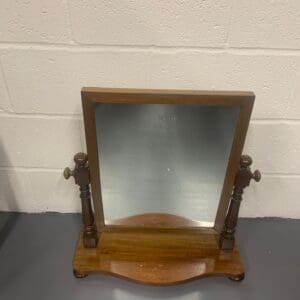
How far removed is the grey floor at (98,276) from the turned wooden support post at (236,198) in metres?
0.10

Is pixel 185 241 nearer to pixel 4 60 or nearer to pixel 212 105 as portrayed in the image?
pixel 212 105

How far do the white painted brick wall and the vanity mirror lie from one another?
0.12m

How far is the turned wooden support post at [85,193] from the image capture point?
0.78m

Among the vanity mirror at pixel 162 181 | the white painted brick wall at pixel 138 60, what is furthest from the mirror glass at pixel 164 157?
the white painted brick wall at pixel 138 60

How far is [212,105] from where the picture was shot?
2.31 ft

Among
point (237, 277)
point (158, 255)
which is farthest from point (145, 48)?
point (237, 277)

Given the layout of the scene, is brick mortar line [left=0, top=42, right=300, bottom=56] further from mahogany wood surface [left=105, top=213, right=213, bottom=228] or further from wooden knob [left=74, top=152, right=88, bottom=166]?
mahogany wood surface [left=105, top=213, right=213, bottom=228]

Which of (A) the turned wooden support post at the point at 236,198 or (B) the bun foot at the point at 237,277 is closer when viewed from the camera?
(A) the turned wooden support post at the point at 236,198

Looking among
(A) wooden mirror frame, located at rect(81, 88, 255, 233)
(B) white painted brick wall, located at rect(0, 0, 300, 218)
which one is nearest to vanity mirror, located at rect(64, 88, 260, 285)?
(A) wooden mirror frame, located at rect(81, 88, 255, 233)

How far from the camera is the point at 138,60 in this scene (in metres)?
0.79

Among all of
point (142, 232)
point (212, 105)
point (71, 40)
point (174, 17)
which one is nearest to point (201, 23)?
point (174, 17)

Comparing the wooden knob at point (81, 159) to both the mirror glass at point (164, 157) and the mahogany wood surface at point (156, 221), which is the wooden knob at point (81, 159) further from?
the mahogany wood surface at point (156, 221)

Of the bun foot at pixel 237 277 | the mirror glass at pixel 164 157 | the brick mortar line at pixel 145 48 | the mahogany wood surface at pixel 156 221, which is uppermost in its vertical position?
the brick mortar line at pixel 145 48

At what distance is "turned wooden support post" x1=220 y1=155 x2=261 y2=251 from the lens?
0.79 meters
